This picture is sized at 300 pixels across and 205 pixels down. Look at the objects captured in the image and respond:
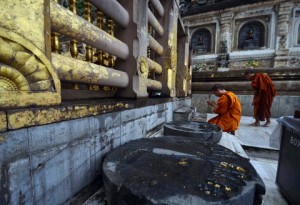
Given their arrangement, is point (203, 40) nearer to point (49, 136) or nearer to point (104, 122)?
point (104, 122)

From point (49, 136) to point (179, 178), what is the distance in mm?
819

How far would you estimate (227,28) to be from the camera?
14.8m

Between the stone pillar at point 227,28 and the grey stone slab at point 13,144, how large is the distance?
17193 millimetres

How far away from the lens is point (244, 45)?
14875mm

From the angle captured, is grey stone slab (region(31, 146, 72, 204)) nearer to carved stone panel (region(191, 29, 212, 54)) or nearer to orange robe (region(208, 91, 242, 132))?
orange robe (region(208, 91, 242, 132))

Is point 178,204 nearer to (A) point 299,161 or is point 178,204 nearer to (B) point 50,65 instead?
(B) point 50,65

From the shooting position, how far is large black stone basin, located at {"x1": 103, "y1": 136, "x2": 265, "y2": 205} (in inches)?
Answer: 31.5

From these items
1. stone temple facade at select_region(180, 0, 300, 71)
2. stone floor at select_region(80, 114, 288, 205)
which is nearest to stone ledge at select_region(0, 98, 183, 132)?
stone floor at select_region(80, 114, 288, 205)

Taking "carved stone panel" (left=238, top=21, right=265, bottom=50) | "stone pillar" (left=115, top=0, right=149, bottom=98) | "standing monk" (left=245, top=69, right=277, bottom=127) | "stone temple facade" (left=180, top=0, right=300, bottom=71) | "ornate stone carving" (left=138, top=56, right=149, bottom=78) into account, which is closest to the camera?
"stone pillar" (left=115, top=0, right=149, bottom=98)

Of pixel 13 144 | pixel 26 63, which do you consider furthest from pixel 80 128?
pixel 26 63

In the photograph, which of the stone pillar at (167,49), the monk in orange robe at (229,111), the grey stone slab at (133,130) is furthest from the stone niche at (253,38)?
the grey stone slab at (133,130)

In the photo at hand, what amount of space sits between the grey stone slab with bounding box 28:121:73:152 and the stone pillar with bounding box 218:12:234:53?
668 inches

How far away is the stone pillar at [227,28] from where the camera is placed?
14.7 m

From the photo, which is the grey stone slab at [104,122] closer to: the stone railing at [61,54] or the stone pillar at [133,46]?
the stone railing at [61,54]
